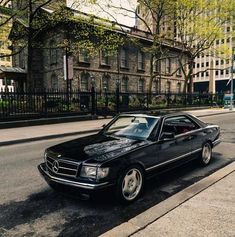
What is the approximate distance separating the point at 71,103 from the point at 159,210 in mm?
15846

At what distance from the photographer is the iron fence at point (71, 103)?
16212mm

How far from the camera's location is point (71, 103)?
63.7 ft

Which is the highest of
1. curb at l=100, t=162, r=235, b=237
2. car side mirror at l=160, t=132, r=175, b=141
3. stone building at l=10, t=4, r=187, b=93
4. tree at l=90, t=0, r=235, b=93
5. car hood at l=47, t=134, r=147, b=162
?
tree at l=90, t=0, r=235, b=93

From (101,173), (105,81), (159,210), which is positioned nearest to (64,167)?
(101,173)

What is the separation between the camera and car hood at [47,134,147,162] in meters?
4.48

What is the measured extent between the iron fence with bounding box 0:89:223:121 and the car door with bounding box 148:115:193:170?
1214cm

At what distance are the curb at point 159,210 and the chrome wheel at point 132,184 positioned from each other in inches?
20.1

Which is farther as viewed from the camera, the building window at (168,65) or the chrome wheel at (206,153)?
the building window at (168,65)

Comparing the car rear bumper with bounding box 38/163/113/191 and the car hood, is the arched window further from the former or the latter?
the car rear bumper with bounding box 38/163/113/191

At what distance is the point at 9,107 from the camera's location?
1591 cm

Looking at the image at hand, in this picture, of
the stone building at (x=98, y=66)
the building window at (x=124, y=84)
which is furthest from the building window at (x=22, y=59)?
the building window at (x=124, y=84)

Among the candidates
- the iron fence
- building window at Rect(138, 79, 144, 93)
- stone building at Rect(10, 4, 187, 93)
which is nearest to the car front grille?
the iron fence

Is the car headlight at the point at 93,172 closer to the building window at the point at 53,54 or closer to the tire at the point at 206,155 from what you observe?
the tire at the point at 206,155

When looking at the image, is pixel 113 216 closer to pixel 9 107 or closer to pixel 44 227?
pixel 44 227
